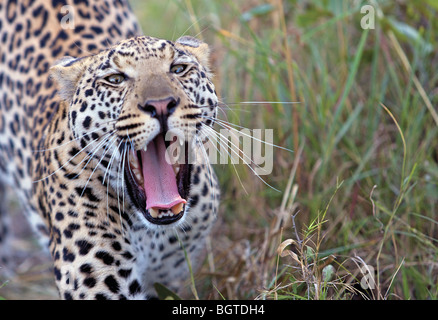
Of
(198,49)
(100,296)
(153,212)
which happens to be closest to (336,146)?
(198,49)

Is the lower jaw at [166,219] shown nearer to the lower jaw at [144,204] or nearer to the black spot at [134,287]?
the lower jaw at [144,204]

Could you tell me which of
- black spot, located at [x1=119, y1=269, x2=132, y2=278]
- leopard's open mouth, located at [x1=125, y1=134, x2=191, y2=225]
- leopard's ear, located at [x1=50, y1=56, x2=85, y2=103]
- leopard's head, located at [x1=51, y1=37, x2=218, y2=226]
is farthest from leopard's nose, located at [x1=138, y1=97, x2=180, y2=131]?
black spot, located at [x1=119, y1=269, x2=132, y2=278]

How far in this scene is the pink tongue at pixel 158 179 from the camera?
283cm

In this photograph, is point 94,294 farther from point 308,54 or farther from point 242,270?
point 308,54

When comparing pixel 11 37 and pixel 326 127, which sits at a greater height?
pixel 11 37

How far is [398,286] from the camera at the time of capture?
11.1 feet

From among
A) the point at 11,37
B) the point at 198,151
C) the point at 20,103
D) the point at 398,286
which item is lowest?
the point at 398,286

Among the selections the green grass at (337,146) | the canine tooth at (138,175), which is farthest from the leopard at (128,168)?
the green grass at (337,146)

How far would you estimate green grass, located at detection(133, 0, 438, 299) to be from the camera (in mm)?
3568

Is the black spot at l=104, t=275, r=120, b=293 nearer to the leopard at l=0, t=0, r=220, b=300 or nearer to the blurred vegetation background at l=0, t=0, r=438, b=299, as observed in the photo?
the leopard at l=0, t=0, r=220, b=300

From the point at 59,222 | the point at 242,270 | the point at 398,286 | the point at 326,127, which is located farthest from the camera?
the point at 326,127

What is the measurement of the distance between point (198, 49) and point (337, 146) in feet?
4.96

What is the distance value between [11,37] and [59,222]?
1.78m

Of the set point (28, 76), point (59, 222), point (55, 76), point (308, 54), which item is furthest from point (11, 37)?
point (308, 54)
